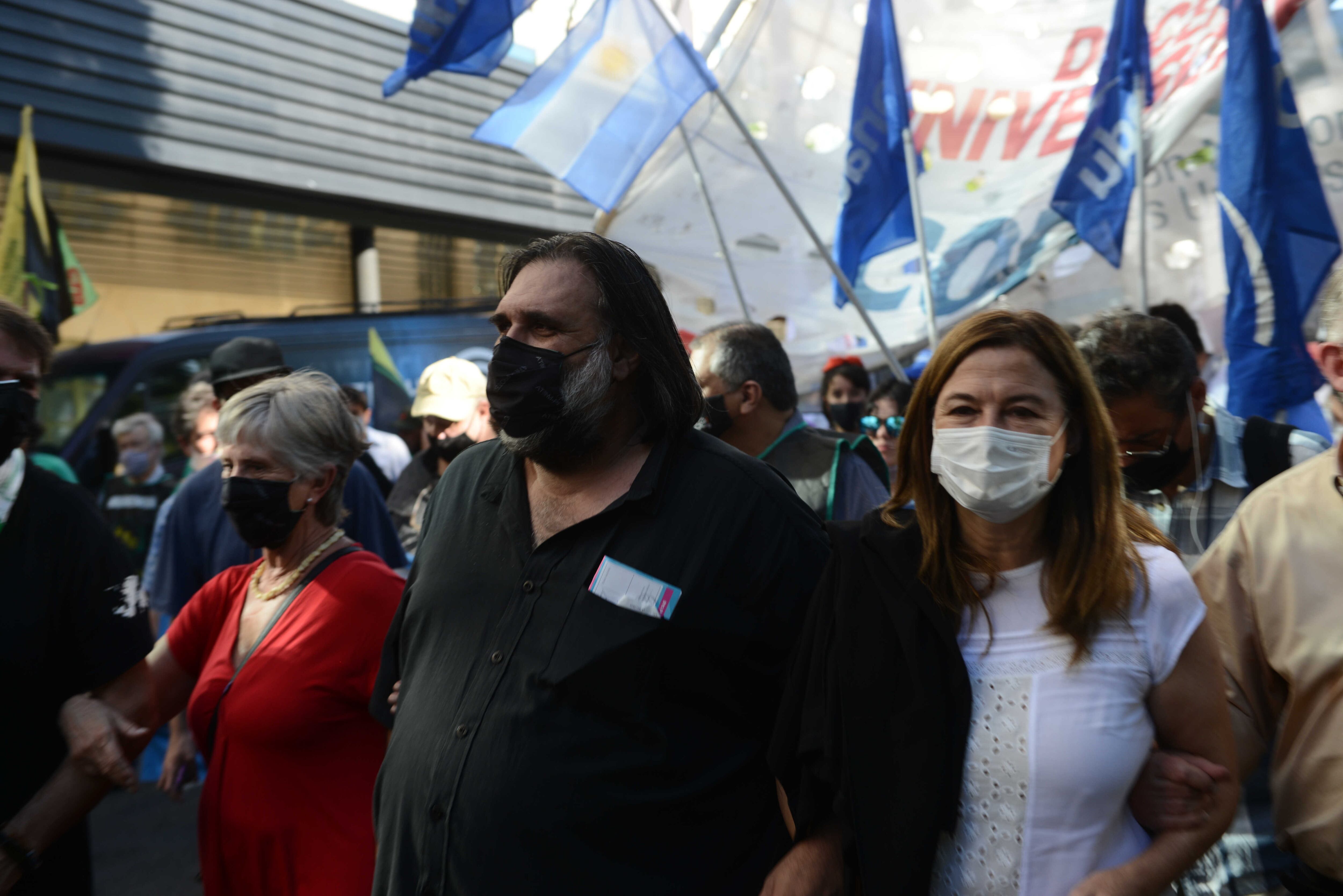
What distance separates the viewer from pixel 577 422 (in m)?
2.07

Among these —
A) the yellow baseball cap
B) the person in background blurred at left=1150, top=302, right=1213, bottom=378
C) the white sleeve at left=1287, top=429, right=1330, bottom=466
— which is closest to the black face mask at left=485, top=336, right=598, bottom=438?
the white sleeve at left=1287, top=429, right=1330, bottom=466

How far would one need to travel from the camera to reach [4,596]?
2150 mm

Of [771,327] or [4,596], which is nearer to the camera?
[4,596]

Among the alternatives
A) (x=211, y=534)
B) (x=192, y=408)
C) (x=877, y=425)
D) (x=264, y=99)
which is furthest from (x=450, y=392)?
(x=264, y=99)

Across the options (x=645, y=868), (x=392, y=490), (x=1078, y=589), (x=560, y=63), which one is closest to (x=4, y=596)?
(x=645, y=868)

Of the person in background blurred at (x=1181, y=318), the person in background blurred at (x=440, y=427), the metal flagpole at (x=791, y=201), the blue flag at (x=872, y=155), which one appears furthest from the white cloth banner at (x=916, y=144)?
the person in background blurred at (x=440, y=427)

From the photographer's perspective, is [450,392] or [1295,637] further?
[450,392]

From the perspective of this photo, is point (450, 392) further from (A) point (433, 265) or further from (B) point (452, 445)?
(A) point (433, 265)

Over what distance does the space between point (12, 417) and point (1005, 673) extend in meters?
2.03

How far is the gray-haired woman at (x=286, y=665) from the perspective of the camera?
92.9 inches

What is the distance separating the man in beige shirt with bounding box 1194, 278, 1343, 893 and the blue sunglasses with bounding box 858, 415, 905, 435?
9.68 ft

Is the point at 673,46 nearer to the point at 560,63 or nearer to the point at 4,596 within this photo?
the point at 560,63

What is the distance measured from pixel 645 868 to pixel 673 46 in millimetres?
4758

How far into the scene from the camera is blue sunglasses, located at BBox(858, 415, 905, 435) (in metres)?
5.10
